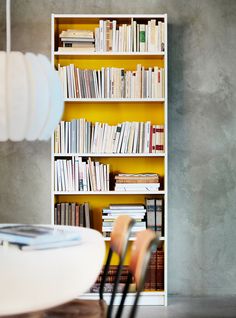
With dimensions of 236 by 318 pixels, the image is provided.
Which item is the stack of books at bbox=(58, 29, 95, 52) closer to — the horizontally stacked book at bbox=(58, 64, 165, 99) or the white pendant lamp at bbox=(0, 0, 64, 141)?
the horizontally stacked book at bbox=(58, 64, 165, 99)

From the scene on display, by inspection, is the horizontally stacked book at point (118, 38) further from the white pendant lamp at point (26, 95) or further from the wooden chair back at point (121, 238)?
the wooden chair back at point (121, 238)

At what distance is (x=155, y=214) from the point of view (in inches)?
200

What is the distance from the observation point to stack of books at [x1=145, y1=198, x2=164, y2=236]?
509 centimetres

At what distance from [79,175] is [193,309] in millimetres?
1410

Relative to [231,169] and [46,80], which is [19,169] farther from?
[46,80]

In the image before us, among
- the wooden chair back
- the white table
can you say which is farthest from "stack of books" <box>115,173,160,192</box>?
the white table

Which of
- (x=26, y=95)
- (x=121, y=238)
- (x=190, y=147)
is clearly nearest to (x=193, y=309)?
(x=190, y=147)

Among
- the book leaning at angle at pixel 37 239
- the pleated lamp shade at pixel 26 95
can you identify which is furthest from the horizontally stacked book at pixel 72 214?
the book leaning at angle at pixel 37 239

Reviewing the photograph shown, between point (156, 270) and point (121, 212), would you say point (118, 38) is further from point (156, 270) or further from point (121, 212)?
point (156, 270)

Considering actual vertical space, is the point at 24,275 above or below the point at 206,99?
below

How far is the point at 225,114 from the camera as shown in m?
5.39

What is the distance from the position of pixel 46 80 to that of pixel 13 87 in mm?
186

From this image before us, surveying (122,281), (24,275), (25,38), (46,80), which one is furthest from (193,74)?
(24,275)

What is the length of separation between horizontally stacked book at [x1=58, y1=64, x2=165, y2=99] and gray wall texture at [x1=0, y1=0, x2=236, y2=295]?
359 mm
